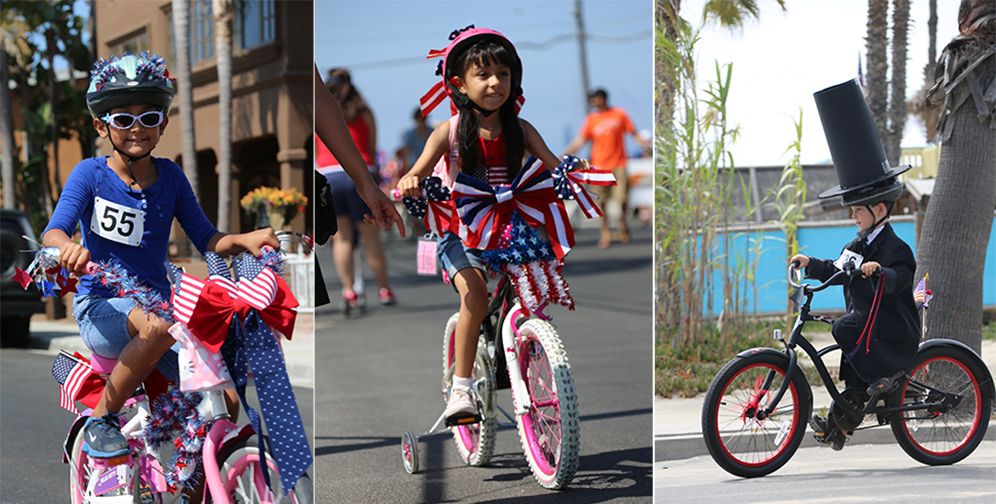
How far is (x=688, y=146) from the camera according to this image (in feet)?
15.9

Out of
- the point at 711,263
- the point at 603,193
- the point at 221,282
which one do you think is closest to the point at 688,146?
the point at 711,263

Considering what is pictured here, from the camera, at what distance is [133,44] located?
5.42 m

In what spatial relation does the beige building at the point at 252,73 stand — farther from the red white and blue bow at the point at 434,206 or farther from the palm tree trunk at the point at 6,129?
the palm tree trunk at the point at 6,129

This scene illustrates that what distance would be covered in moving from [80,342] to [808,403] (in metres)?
3.25

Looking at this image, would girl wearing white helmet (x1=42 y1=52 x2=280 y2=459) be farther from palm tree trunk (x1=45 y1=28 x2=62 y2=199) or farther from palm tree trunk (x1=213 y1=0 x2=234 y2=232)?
palm tree trunk (x1=45 y1=28 x2=62 y2=199)

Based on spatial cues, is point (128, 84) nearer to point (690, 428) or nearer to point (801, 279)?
point (690, 428)

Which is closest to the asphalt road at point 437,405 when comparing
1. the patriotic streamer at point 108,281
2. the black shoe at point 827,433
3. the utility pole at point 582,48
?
the black shoe at point 827,433

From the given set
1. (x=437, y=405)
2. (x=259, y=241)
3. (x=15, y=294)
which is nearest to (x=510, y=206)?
(x=259, y=241)

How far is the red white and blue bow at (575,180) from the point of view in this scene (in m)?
4.82

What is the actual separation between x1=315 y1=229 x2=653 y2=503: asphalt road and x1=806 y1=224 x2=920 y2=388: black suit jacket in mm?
987

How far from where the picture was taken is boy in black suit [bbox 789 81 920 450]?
15.3 feet

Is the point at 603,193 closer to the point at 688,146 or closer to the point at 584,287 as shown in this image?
the point at 584,287

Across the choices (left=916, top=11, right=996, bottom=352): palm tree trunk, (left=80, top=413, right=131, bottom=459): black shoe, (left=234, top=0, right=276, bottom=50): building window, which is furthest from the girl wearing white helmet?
(left=916, top=11, right=996, bottom=352): palm tree trunk

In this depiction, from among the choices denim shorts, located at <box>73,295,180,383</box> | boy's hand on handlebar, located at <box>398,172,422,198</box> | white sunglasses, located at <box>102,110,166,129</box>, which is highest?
white sunglasses, located at <box>102,110,166,129</box>
